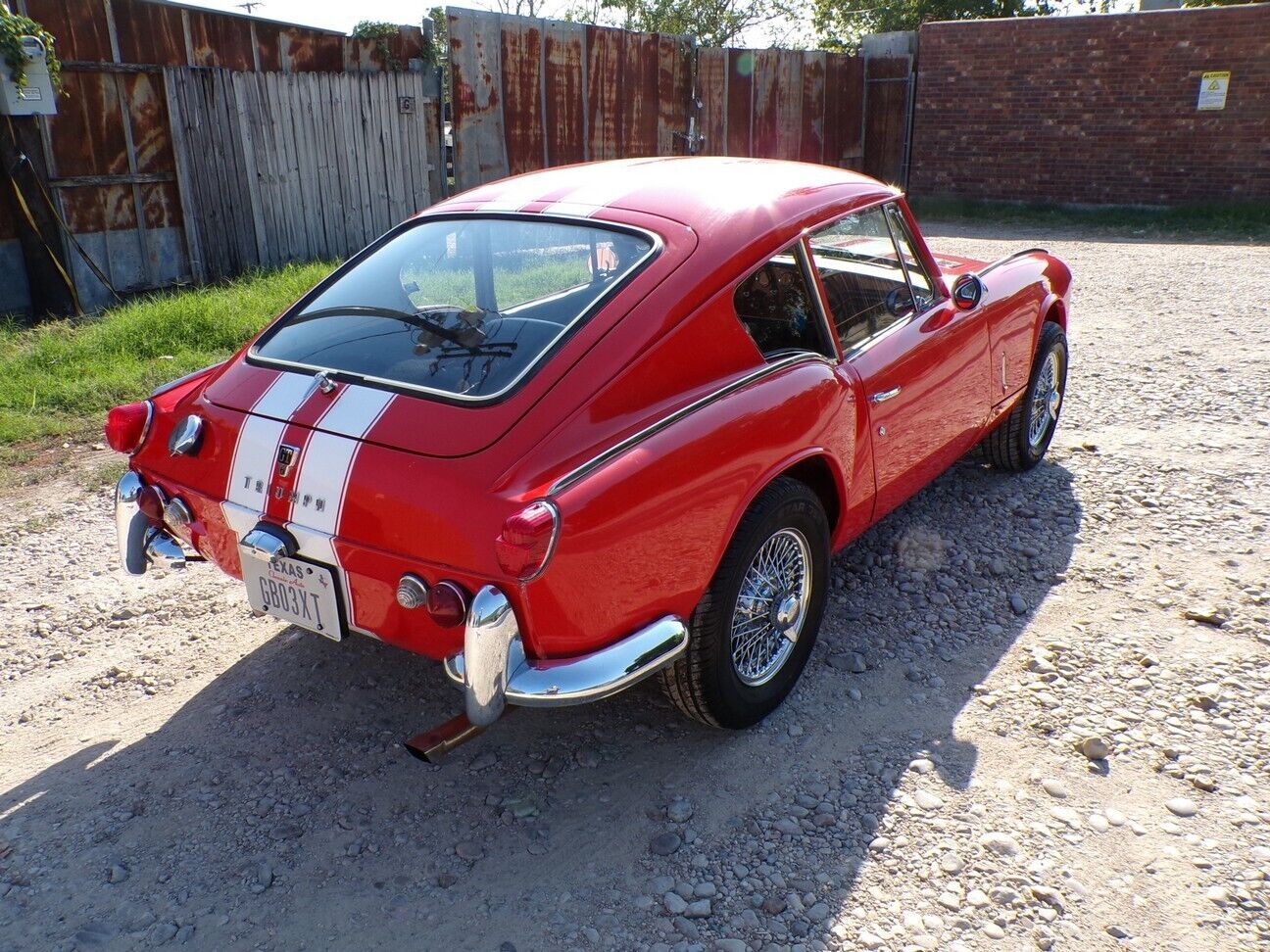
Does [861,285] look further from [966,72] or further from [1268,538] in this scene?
[966,72]

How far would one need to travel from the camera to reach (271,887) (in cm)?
257

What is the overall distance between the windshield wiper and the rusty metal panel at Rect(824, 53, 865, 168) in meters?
13.1

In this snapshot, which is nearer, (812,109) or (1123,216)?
(1123,216)

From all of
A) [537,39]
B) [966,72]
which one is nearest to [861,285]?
[537,39]

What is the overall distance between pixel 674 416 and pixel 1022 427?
2.76 metres

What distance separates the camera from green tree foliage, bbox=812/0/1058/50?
24078 mm

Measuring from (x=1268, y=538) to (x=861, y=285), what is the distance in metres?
2.20

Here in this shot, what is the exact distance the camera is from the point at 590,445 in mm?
2625

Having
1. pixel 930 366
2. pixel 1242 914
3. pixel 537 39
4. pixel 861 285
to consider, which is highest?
pixel 537 39

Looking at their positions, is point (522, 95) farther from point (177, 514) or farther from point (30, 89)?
point (177, 514)

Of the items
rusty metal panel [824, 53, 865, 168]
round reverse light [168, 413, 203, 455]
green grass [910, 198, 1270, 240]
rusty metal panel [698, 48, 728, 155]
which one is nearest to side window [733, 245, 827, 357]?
round reverse light [168, 413, 203, 455]

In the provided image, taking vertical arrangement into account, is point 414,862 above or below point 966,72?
below

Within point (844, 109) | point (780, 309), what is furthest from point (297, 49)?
point (844, 109)

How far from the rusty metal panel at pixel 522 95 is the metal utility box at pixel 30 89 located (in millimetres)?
4808
